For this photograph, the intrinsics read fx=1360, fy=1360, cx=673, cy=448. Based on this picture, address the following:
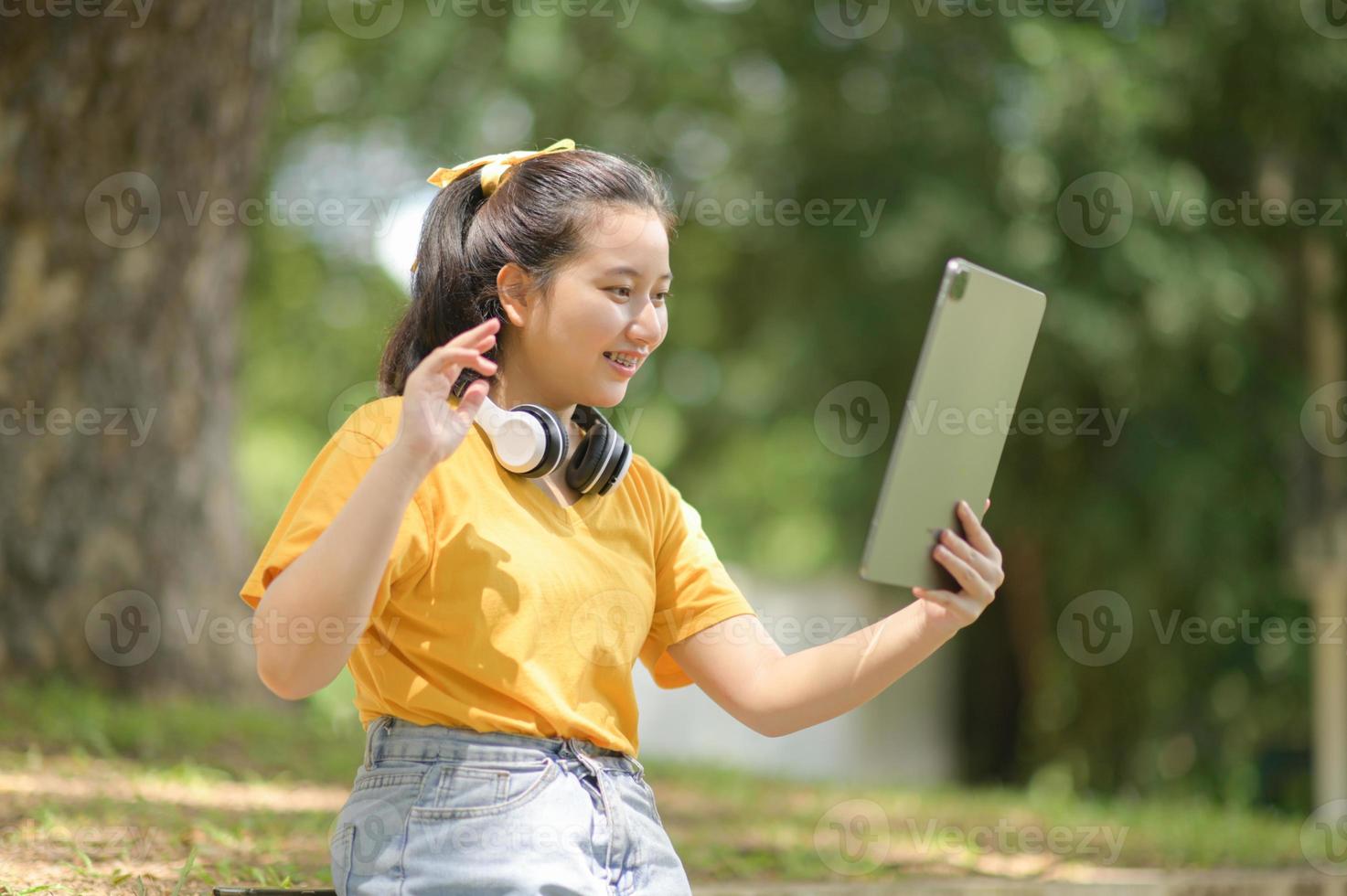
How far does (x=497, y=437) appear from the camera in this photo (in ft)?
6.77

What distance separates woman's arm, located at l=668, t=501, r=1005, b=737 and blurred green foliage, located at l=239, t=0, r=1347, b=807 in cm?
491

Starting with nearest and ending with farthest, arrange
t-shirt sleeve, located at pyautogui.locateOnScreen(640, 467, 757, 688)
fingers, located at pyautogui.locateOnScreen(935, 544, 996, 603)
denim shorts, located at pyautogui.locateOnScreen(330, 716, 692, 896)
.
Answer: denim shorts, located at pyautogui.locateOnScreen(330, 716, 692, 896) → fingers, located at pyautogui.locateOnScreen(935, 544, 996, 603) → t-shirt sleeve, located at pyautogui.locateOnScreen(640, 467, 757, 688)

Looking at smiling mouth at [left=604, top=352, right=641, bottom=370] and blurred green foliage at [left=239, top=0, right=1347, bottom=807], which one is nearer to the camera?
smiling mouth at [left=604, top=352, right=641, bottom=370]

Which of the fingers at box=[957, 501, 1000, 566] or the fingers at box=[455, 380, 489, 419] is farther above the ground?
the fingers at box=[455, 380, 489, 419]

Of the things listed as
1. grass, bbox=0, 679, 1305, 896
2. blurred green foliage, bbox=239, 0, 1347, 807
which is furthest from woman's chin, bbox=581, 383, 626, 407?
blurred green foliage, bbox=239, 0, 1347, 807

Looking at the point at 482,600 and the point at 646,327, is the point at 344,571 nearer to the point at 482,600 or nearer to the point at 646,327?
the point at 482,600

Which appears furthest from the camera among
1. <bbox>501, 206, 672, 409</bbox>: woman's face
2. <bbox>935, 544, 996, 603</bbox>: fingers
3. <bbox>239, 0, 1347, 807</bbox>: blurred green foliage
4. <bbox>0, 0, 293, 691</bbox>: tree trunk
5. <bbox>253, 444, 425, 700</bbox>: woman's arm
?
<bbox>239, 0, 1347, 807</bbox>: blurred green foliage

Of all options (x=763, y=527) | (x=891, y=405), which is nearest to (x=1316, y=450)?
(x=891, y=405)

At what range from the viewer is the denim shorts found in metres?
1.87

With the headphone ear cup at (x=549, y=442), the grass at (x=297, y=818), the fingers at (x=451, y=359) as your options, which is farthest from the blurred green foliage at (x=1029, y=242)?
the fingers at (x=451, y=359)

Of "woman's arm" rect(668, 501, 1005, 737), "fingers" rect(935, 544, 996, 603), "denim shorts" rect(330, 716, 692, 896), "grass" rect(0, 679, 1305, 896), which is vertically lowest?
"grass" rect(0, 679, 1305, 896)

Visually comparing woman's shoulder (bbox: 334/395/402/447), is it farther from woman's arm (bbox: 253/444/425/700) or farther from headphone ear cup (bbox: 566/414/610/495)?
headphone ear cup (bbox: 566/414/610/495)

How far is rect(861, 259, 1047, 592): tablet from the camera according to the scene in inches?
76.1

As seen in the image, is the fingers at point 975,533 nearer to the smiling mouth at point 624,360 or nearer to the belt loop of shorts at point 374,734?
the smiling mouth at point 624,360
